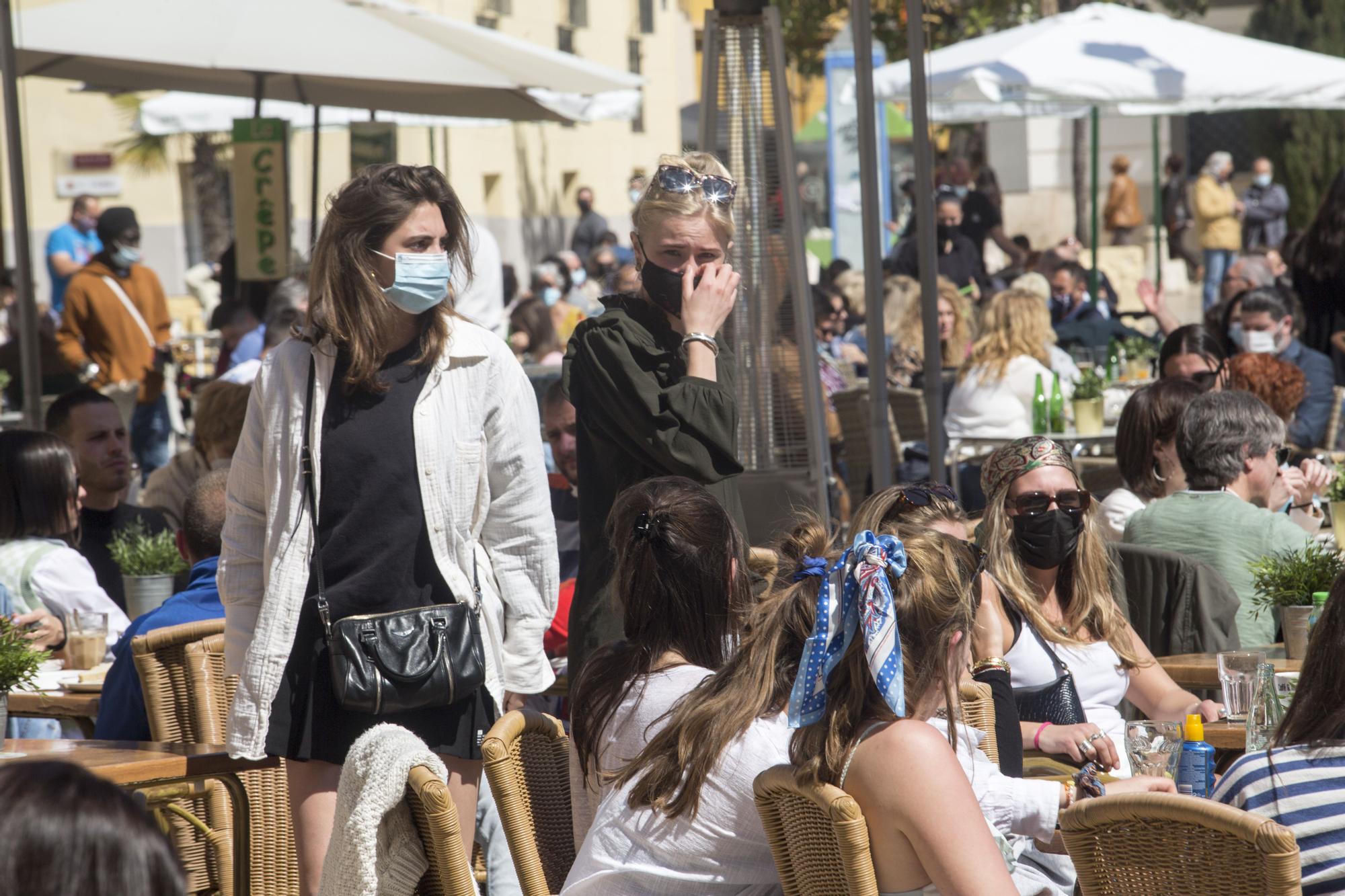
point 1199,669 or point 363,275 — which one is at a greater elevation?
point 363,275

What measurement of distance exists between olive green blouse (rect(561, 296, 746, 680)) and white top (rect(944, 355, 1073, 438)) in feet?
16.7

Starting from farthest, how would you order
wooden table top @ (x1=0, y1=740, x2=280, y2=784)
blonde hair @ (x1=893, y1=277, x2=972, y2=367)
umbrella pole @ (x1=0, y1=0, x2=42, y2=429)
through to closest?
blonde hair @ (x1=893, y1=277, x2=972, y2=367), umbrella pole @ (x1=0, y1=0, x2=42, y2=429), wooden table top @ (x1=0, y1=740, x2=280, y2=784)

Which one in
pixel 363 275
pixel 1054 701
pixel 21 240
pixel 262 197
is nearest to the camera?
pixel 363 275

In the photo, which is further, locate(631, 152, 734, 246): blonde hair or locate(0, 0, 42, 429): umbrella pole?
locate(0, 0, 42, 429): umbrella pole

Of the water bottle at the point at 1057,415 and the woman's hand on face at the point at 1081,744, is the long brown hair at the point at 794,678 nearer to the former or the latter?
the woman's hand on face at the point at 1081,744

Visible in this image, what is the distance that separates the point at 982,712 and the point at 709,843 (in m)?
0.74

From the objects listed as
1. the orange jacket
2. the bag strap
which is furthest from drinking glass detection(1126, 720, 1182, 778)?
the bag strap

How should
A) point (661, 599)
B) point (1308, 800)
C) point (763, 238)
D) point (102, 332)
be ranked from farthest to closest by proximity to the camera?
point (102, 332), point (763, 238), point (661, 599), point (1308, 800)

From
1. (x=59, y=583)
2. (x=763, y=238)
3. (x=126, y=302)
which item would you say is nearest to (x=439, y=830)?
(x=59, y=583)

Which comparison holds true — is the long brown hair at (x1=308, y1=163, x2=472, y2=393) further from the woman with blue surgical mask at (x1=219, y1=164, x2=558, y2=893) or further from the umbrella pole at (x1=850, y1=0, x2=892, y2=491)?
the umbrella pole at (x1=850, y1=0, x2=892, y2=491)

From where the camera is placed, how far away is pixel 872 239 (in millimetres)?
5664

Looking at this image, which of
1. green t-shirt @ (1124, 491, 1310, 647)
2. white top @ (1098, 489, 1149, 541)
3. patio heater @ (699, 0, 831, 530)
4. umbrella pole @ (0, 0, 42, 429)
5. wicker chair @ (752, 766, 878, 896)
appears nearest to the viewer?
wicker chair @ (752, 766, 878, 896)

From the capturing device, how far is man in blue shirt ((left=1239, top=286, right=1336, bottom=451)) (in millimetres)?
7992

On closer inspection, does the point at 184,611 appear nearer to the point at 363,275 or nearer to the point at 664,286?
the point at 363,275
